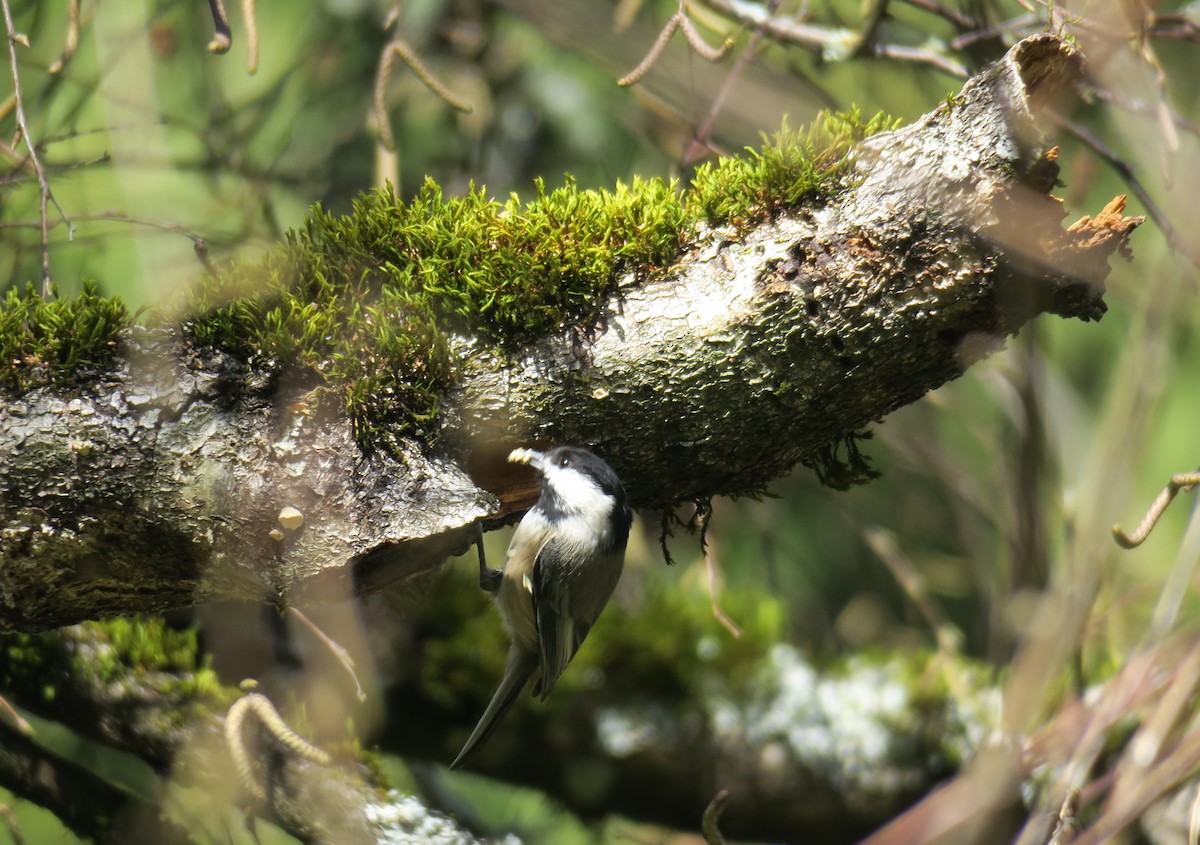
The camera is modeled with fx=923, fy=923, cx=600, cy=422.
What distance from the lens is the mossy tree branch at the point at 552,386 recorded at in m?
1.51

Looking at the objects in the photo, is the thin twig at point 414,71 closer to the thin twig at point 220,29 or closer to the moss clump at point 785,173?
the thin twig at point 220,29

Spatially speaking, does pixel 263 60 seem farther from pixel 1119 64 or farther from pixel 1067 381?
Answer: pixel 1067 381

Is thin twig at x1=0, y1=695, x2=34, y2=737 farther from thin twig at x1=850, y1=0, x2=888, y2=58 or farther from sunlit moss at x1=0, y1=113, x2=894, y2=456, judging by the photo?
thin twig at x1=850, y1=0, x2=888, y2=58

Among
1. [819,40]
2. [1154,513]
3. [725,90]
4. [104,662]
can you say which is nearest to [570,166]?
[819,40]

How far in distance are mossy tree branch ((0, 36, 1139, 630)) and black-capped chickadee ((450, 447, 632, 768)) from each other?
0.33 feet

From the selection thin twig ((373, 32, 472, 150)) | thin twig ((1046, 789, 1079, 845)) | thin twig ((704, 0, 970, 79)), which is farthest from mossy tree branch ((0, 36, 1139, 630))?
thin twig ((704, 0, 970, 79))

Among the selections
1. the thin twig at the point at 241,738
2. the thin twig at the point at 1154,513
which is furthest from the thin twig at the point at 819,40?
the thin twig at the point at 241,738

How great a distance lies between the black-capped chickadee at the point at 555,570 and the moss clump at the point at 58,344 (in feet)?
2.37

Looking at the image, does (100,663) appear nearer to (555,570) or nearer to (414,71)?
(555,570)

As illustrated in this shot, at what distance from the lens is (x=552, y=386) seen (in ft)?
5.45

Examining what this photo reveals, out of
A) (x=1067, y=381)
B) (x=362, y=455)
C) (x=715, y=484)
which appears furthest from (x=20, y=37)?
A: (x=1067, y=381)

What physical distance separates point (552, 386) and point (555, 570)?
2.17 ft

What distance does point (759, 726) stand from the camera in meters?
2.91

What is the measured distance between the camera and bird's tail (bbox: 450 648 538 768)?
2328 millimetres
